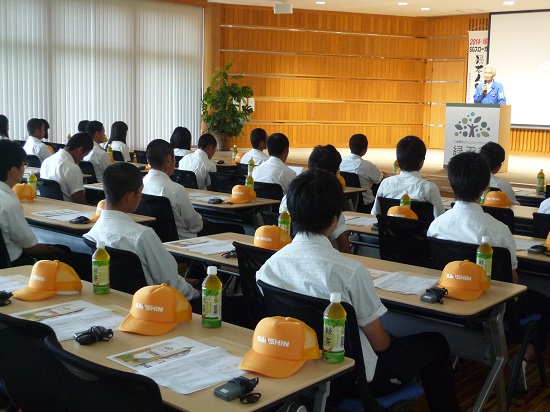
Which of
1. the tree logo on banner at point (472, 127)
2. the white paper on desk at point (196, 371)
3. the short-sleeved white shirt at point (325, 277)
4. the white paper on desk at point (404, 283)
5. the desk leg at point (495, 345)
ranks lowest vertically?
the desk leg at point (495, 345)

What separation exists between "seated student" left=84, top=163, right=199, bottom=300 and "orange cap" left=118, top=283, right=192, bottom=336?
0.88 metres

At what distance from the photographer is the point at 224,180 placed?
7258 millimetres

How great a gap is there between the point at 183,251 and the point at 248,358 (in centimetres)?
181

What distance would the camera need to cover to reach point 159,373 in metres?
2.09

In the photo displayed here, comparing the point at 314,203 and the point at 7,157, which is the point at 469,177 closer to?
the point at 314,203

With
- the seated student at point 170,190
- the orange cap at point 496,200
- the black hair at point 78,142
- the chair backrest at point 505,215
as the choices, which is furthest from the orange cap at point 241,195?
the chair backrest at point 505,215

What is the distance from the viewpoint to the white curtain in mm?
12281

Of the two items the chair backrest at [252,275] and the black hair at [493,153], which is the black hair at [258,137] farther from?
the chair backrest at [252,275]

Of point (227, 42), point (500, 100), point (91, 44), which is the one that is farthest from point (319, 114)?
point (91, 44)

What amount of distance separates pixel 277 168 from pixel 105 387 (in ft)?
17.0

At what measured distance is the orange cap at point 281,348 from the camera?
2119mm

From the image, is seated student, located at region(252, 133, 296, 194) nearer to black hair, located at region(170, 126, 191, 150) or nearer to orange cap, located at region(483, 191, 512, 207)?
orange cap, located at region(483, 191, 512, 207)

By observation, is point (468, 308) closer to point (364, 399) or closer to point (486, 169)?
point (364, 399)

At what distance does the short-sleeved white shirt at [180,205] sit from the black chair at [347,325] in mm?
2776
